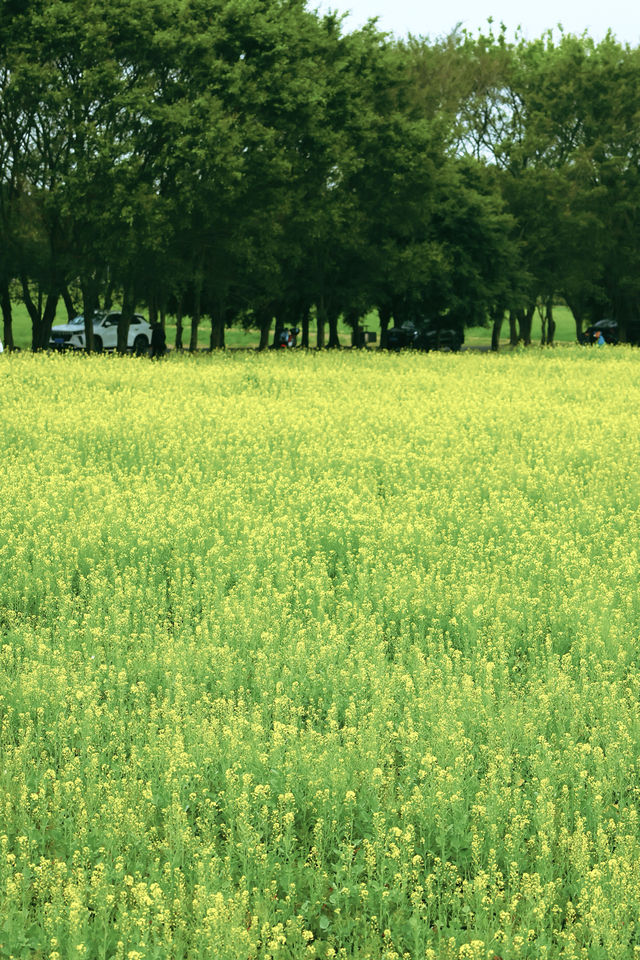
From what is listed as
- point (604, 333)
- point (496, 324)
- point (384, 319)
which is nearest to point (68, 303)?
point (384, 319)

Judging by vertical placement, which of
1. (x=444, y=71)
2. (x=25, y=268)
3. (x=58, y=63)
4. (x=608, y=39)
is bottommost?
(x=25, y=268)

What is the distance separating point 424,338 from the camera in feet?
Answer: 198

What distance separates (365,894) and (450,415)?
16.2m

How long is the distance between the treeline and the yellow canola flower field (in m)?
23.2

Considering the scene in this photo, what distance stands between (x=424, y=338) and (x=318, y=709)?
180ft

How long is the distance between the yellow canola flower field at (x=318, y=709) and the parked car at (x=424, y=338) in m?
46.1

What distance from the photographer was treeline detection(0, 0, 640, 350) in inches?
1356

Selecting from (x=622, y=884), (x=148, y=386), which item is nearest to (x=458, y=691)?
(x=622, y=884)

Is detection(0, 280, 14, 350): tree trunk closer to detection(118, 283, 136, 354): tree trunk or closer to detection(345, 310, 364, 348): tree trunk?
detection(118, 283, 136, 354): tree trunk

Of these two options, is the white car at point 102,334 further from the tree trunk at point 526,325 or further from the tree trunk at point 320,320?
the tree trunk at point 526,325

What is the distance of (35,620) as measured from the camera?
28.6ft

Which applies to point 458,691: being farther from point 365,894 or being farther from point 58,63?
point 58,63

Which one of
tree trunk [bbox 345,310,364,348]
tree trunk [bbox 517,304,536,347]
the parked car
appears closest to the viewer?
tree trunk [bbox 345,310,364,348]

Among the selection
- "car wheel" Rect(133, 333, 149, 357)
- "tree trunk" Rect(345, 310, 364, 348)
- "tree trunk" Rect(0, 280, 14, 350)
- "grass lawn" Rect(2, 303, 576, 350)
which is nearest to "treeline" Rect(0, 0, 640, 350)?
"tree trunk" Rect(0, 280, 14, 350)
